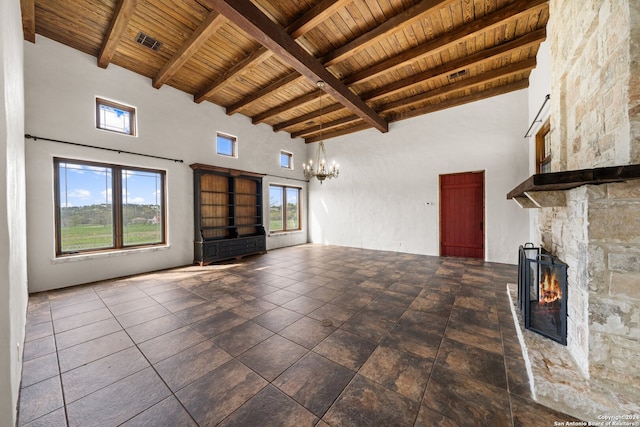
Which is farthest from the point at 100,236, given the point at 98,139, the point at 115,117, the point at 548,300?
the point at 548,300

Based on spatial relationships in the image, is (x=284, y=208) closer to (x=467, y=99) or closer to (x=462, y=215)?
(x=462, y=215)

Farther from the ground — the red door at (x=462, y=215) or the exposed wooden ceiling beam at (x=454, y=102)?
the exposed wooden ceiling beam at (x=454, y=102)

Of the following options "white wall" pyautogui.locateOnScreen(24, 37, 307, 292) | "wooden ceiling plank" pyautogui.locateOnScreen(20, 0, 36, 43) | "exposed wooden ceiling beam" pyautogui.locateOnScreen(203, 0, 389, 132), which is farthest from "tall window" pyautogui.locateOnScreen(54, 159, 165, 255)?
"exposed wooden ceiling beam" pyautogui.locateOnScreen(203, 0, 389, 132)

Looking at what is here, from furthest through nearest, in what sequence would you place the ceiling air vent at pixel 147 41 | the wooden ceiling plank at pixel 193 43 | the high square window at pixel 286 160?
the high square window at pixel 286 160 → the ceiling air vent at pixel 147 41 → the wooden ceiling plank at pixel 193 43

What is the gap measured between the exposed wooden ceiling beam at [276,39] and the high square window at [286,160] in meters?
3.57

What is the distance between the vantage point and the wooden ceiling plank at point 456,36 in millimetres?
2931

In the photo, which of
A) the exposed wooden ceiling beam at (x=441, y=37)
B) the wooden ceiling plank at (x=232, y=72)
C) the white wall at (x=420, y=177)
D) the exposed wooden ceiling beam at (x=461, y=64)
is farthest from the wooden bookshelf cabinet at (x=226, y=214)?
the exposed wooden ceiling beam at (x=441, y=37)

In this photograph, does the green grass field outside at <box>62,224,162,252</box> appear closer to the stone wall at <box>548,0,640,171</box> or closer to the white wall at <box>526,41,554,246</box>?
the stone wall at <box>548,0,640,171</box>

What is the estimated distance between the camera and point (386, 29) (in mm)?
3232

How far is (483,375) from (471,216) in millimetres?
4795

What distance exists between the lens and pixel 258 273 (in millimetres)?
4625

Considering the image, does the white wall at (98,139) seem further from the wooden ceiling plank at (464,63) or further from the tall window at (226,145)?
the wooden ceiling plank at (464,63)

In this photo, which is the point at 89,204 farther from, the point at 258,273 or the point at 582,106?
the point at 582,106

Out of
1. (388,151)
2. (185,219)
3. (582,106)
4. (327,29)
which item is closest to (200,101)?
(185,219)
